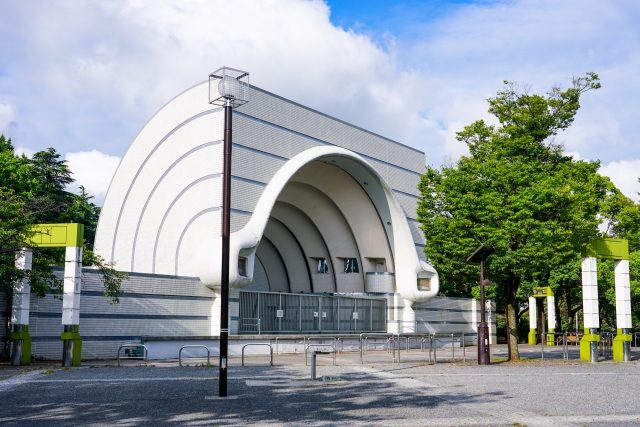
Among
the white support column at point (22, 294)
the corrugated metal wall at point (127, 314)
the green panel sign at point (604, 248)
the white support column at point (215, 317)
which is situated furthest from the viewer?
the white support column at point (215, 317)

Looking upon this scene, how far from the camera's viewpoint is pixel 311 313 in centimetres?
3106

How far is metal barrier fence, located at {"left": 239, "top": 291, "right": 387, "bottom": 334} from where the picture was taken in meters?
27.9

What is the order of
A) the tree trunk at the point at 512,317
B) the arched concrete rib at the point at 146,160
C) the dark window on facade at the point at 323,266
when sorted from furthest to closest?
the dark window on facade at the point at 323,266 → the arched concrete rib at the point at 146,160 → the tree trunk at the point at 512,317

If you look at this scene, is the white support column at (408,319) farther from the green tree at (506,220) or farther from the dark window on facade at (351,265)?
the green tree at (506,220)

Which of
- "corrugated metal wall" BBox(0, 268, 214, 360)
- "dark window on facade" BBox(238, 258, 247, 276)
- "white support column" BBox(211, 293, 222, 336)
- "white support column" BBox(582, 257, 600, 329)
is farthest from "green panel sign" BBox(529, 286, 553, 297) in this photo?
"corrugated metal wall" BBox(0, 268, 214, 360)

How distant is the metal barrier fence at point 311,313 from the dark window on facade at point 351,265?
3762 millimetres

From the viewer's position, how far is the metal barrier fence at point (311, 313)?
27938mm

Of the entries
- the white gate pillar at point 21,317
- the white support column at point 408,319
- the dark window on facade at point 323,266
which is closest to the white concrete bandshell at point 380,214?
the white support column at point 408,319

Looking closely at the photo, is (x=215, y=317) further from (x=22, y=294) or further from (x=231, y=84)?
(x=231, y=84)

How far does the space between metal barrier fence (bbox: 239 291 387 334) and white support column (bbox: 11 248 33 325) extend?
9.53 m

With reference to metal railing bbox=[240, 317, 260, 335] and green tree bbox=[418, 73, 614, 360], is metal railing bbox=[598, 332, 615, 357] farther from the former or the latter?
metal railing bbox=[240, 317, 260, 335]

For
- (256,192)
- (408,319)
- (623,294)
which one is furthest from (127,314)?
(623,294)

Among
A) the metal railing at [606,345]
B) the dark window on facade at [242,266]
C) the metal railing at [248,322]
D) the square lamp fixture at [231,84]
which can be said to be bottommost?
the metal railing at [606,345]

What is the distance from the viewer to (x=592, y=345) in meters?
22.4
